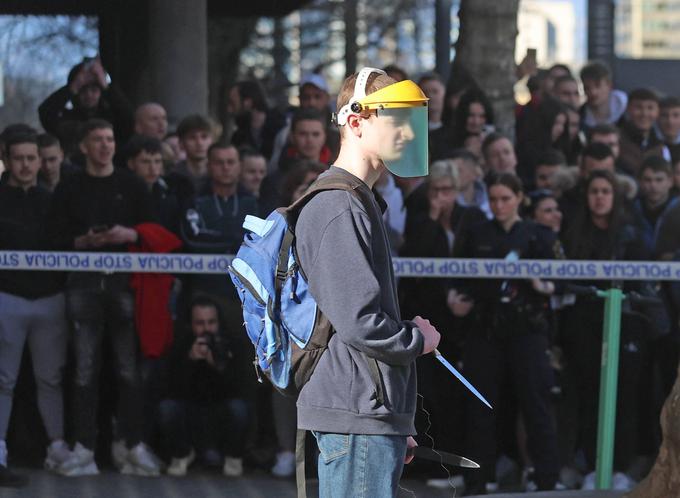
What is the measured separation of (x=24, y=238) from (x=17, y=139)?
1.81ft

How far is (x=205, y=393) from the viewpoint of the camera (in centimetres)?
755

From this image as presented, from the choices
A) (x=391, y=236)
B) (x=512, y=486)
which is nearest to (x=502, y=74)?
(x=391, y=236)

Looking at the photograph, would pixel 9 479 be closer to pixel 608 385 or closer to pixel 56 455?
pixel 56 455

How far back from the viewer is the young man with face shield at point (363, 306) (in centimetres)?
326

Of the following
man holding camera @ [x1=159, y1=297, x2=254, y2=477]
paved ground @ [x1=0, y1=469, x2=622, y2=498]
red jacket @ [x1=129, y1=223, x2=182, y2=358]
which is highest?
red jacket @ [x1=129, y1=223, x2=182, y2=358]

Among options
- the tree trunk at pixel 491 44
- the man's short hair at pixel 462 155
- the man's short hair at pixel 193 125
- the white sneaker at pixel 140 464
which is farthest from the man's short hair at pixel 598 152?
the white sneaker at pixel 140 464

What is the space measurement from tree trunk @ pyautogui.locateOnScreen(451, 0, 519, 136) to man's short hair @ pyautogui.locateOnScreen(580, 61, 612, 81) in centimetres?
87

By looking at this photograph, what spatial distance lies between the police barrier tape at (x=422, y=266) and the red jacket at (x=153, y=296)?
15 cm

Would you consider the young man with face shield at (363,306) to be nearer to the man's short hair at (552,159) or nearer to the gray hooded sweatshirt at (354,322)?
the gray hooded sweatshirt at (354,322)

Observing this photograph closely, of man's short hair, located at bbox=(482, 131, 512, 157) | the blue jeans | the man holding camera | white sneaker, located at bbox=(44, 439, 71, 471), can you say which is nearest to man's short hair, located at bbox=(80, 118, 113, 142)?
the man holding camera

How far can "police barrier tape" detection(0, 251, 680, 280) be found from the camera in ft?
23.4

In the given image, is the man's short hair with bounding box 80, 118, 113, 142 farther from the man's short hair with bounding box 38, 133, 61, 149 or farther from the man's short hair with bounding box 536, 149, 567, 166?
the man's short hair with bounding box 536, 149, 567, 166

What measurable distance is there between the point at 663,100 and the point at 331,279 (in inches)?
246

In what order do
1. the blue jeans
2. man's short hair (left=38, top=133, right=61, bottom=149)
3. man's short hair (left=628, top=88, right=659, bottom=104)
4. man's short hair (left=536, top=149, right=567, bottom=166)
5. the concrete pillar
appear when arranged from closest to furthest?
the blue jeans < man's short hair (left=38, top=133, right=61, bottom=149) < man's short hair (left=536, top=149, right=567, bottom=166) < man's short hair (left=628, top=88, right=659, bottom=104) < the concrete pillar
